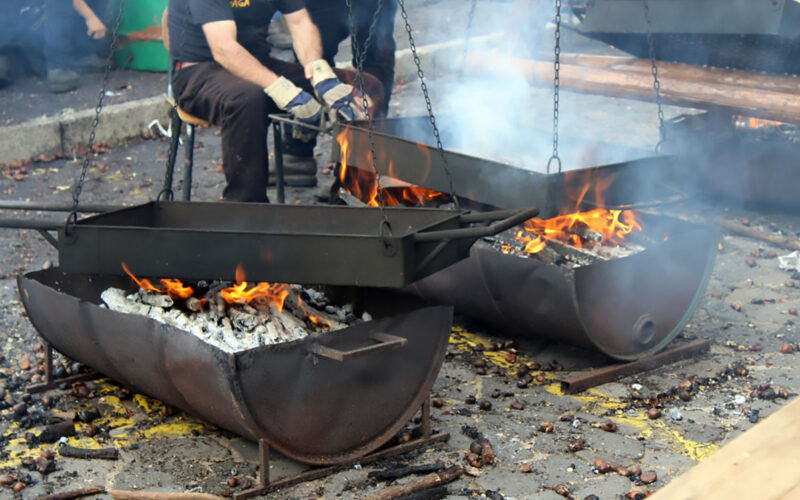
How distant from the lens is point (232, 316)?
4191 mm

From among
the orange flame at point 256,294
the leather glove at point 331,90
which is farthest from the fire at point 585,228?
the leather glove at point 331,90

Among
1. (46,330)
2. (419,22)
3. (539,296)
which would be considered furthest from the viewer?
(419,22)

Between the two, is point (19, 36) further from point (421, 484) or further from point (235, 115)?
point (421, 484)

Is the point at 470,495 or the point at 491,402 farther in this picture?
the point at 491,402

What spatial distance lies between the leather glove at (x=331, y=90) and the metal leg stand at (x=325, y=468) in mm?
2867

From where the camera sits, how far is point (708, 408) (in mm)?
4559

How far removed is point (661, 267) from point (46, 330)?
10.9 ft

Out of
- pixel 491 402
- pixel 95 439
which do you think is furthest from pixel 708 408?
pixel 95 439

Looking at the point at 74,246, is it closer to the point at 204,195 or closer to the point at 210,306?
the point at 210,306

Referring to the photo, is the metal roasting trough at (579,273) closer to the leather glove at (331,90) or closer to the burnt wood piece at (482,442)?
the burnt wood piece at (482,442)

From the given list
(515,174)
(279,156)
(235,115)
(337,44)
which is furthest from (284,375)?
(337,44)

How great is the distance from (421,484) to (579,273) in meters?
1.50

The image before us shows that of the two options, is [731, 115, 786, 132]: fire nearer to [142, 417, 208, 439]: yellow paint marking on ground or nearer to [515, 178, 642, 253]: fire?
[515, 178, 642, 253]: fire

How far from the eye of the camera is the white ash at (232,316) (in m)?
4.06
